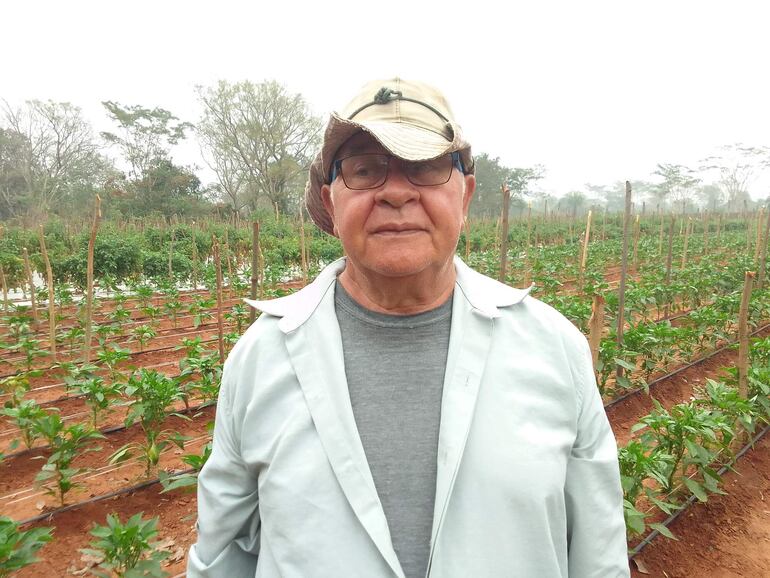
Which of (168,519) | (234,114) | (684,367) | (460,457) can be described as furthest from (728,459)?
(234,114)

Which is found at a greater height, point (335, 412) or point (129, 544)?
point (335, 412)

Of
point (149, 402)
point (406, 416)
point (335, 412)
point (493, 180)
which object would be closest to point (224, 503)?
point (335, 412)

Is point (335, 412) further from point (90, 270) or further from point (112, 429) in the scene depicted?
point (90, 270)

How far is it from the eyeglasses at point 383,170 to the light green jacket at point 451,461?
0.27m

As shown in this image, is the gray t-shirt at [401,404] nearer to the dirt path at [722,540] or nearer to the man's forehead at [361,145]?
the man's forehead at [361,145]

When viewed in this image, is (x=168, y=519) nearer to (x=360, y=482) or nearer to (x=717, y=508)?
(x=360, y=482)

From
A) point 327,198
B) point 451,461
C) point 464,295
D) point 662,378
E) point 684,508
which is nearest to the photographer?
point 451,461

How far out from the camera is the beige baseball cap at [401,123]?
1.01 m

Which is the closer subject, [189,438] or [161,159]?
[189,438]

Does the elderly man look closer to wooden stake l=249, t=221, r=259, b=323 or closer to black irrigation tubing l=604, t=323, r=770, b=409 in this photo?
wooden stake l=249, t=221, r=259, b=323

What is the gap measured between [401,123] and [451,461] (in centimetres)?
72

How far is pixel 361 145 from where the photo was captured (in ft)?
3.57

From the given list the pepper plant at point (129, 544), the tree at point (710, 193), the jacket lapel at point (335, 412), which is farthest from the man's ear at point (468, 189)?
the tree at point (710, 193)

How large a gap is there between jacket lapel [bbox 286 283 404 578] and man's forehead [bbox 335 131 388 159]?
1.22 ft
